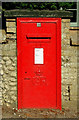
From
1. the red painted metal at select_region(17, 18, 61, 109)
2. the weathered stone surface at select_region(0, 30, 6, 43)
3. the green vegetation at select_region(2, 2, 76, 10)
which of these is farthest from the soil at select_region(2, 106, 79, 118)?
the green vegetation at select_region(2, 2, 76, 10)

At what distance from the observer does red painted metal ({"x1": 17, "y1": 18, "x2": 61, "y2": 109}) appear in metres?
4.74

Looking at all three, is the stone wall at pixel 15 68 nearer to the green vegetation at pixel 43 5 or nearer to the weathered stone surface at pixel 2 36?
the weathered stone surface at pixel 2 36

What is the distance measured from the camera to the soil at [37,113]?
183 inches

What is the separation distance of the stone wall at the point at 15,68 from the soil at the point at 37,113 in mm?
135

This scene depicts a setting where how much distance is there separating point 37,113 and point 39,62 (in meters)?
1.21

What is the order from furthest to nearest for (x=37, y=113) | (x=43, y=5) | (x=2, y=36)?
1. (x=43, y=5)
2. (x=2, y=36)
3. (x=37, y=113)

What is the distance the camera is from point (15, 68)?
15.9ft

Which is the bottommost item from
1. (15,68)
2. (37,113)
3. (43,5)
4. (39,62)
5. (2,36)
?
(37,113)

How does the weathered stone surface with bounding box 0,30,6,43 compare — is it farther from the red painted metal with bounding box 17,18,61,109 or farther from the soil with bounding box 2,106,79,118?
the soil with bounding box 2,106,79,118

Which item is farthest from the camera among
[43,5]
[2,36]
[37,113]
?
[43,5]

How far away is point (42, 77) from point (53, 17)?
1.44m

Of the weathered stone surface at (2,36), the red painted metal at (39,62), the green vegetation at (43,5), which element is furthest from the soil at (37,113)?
the green vegetation at (43,5)

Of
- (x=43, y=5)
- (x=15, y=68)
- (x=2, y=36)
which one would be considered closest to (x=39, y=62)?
(x=15, y=68)

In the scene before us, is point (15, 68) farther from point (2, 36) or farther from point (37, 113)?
point (37, 113)
